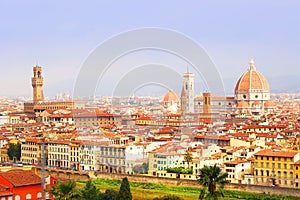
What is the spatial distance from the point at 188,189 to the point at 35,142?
11341 mm

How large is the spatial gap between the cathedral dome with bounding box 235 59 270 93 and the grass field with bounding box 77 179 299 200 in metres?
47.9

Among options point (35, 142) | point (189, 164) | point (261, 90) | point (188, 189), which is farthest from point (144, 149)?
point (261, 90)

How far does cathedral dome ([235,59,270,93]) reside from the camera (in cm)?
6800

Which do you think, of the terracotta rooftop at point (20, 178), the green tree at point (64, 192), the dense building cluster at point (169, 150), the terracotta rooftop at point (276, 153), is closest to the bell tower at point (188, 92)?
the dense building cluster at point (169, 150)

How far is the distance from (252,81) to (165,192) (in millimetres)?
50224

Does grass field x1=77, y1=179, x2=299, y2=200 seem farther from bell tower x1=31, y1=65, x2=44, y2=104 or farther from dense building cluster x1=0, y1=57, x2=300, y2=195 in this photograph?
bell tower x1=31, y1=65, x2=44, y2=104

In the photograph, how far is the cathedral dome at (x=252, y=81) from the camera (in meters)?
68.0

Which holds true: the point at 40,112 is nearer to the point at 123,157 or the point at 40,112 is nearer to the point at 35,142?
the point at 35,142

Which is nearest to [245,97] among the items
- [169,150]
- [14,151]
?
[14,151]

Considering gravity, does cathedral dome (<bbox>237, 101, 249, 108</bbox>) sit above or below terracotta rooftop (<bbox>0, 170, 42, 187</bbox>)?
above

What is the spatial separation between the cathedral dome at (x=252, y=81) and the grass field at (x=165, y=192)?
47.9 metres

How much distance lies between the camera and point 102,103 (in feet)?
229

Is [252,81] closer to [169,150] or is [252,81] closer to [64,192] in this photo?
[169,150]

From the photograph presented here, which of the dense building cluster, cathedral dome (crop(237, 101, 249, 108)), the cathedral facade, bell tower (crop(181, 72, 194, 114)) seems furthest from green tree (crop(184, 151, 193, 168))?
cathedral dome (crop(237, 101, 249, 108))
